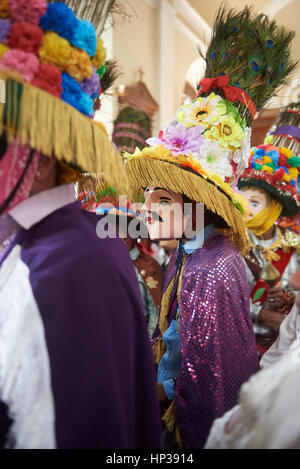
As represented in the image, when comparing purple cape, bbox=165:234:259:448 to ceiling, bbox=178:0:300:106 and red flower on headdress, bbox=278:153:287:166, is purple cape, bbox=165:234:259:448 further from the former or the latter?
red flower on headdress, bbox=278:153:287:166

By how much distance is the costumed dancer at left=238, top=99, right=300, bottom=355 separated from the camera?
7.95 feet

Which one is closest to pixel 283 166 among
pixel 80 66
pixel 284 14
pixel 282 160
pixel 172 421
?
pixel 282 160

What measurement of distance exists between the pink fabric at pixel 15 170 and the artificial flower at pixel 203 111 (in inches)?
37.8

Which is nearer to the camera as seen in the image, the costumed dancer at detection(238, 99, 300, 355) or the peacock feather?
the peacock feather

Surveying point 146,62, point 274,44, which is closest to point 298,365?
point 274,44

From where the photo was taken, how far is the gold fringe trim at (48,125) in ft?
2.14

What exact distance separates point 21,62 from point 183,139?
91cm

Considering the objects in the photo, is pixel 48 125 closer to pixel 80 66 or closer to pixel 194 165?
pixel 80 66

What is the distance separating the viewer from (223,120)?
144 cm

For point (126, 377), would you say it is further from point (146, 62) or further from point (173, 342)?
point (146, 62)

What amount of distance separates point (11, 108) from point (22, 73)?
0.08 metres

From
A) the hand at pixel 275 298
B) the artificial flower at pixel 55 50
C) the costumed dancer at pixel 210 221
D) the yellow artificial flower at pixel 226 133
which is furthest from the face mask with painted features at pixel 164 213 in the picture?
the hand at pixel 275 298

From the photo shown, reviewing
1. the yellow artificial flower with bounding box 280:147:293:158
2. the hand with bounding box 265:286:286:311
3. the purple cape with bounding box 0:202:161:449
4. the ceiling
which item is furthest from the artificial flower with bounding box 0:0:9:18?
the yellow artificial flower with bounding box 280:147:293:158

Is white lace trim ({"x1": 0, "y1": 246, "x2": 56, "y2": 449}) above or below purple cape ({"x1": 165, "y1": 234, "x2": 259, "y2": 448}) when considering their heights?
above
